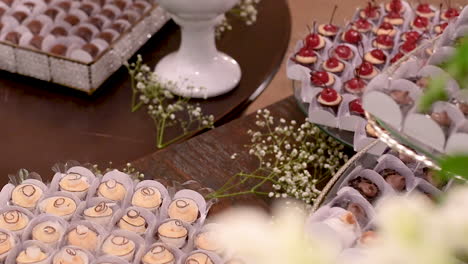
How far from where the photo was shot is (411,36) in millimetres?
2234

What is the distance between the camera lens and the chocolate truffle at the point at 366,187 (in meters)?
1.55

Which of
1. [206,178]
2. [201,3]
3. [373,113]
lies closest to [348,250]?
[373,113]

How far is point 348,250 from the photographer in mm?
1286

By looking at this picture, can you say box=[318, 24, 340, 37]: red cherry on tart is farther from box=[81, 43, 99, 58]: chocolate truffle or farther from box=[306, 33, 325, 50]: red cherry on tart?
box=[81, 43, 99, 58]: chocolate truffle

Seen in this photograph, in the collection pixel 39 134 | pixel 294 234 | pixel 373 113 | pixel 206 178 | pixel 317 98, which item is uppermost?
pixel 294 234

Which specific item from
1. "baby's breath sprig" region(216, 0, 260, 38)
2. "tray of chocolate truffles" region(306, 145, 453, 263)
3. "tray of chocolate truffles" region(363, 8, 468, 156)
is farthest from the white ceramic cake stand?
"tray of chocolate truffles" region(363, 8, 468, 156)

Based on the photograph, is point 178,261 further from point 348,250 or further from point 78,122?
point 78,122

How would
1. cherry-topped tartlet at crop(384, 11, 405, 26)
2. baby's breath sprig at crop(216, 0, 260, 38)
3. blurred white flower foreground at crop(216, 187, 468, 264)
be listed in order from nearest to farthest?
1. blurred white flower foreground at crop(216, 187, 468, 264)
2. cherry-topped tartlet at crop(384, 11, 405, 26)
3. baby's breath sprig at crop(216, 0, 260, 38)

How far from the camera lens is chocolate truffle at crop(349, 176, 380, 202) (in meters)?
1.55

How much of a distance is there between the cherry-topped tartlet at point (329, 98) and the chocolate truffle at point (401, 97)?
0.89 metres

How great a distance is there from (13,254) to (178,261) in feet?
1.12

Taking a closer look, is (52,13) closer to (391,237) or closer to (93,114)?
(93,114)

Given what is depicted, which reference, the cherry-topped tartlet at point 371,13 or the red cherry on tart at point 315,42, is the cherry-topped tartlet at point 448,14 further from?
the red cherry on tart at point 315,42

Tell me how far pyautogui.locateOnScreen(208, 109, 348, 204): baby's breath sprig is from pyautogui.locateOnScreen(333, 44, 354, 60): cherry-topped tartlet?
0.81ft
